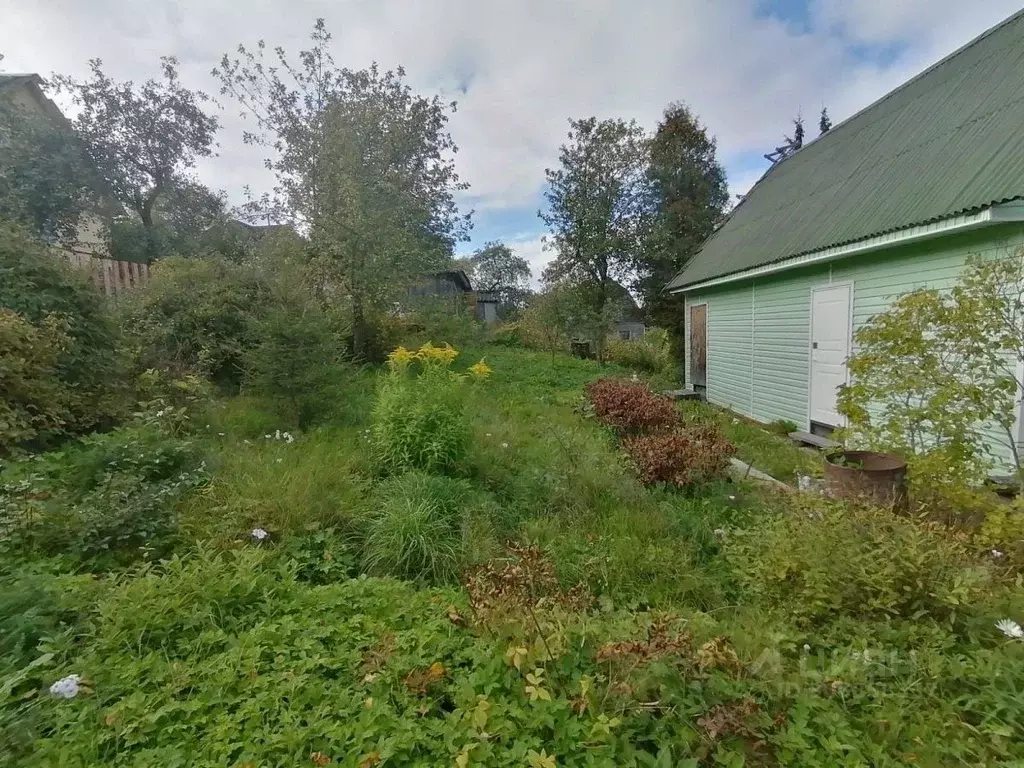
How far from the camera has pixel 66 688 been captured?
1.54 m

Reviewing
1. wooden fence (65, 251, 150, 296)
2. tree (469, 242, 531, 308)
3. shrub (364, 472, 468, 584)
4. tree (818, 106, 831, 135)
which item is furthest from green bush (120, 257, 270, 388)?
tree (469, 242, 531, 308)

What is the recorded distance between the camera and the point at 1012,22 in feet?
18.4

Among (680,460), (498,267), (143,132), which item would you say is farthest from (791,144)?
(498,267)

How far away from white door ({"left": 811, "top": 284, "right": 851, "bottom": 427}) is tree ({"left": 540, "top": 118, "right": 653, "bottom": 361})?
9708mm

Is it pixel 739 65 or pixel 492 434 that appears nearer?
pixel 492 434

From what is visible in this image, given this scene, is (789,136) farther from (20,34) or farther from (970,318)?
(20,34)

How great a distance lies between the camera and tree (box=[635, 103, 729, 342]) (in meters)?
15.8

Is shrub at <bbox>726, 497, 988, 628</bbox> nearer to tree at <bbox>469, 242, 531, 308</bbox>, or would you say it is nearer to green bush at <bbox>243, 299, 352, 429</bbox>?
green bush at <bbox>243, 299, 352, 429</bbox>

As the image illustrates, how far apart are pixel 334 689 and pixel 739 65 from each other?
975cm

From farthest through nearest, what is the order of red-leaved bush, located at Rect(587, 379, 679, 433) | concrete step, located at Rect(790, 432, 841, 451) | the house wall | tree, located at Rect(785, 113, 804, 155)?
tree, located at Rect(785, 113, 804, 155) < concrete step, located at Rect(790, 432, 841, 451) < red-leaved bush, located at Rect(587, 379, 679, 433) < the house wall

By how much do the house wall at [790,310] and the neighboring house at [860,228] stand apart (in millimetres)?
18

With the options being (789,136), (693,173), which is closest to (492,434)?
(789,136)

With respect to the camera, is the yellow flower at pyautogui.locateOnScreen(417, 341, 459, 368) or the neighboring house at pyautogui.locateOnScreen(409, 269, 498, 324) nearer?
the yellow flower at pyautogui.locateOnScreen(417, 341, 459, 368)

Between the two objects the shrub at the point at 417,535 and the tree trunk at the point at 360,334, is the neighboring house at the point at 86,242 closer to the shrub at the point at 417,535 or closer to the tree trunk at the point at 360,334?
the tree trunk at the point at 360,334
